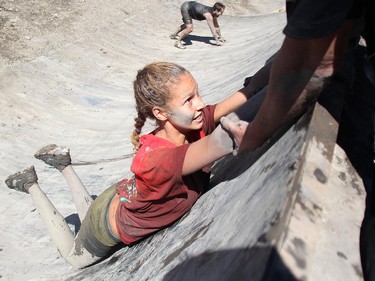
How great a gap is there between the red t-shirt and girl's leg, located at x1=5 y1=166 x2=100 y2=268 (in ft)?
1.86

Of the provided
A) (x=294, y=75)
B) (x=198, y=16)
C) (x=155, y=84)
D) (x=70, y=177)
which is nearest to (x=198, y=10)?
(x=198, y=16)

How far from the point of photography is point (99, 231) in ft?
9.19

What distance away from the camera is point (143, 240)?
2.70m

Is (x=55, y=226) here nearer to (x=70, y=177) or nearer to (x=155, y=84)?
(x=70, y=177)

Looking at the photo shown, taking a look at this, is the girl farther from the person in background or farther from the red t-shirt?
the person in background

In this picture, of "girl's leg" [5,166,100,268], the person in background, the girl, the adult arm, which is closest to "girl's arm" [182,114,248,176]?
the girl

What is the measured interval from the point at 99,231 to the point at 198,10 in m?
7.49

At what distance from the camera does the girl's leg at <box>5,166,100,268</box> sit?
3.10 metres

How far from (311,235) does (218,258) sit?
1.32 ft

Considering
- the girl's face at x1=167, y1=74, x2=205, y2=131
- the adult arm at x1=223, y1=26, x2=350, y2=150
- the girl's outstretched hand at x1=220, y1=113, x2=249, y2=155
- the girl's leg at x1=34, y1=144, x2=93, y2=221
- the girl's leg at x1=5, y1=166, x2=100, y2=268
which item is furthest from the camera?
the girl's leg at x1=34, y1=144, x2=93, y2=221

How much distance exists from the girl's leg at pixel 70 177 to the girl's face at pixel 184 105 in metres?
1.34

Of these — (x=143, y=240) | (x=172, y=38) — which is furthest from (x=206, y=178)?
(x=172, y=38)

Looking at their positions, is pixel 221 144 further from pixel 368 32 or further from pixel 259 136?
pixel 368 32

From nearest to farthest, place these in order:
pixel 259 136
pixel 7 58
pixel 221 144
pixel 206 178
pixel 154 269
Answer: pixel 259 136
pixel 221 144
pixel 154 269
pixel 206 178
pixel 7 58
